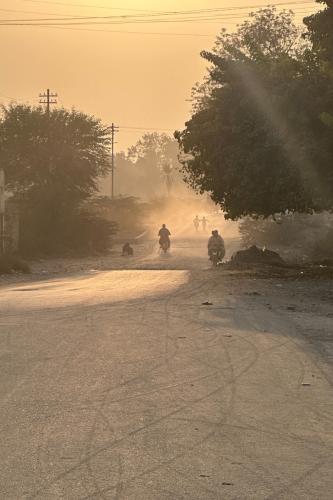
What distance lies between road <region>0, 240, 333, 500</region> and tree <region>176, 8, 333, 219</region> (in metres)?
9.92

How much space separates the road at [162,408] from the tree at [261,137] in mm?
9924

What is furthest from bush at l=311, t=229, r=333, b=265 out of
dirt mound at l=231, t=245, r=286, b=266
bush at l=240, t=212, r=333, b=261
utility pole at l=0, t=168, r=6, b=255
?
utility pole at l=0, t=168, r=6, b=255

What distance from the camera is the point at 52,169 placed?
5509cm

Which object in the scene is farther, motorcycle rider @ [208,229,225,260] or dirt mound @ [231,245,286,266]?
motorcycle rider @ [208,229,225,260]

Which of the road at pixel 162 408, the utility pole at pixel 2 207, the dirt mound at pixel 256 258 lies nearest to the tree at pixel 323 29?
the dirt mound at pixel 256 258

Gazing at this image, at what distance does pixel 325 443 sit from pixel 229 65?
21972 millimetres

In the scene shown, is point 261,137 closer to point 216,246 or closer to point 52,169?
point 216,246

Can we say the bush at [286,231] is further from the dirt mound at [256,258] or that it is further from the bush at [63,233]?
the dirt mound at [256,258]

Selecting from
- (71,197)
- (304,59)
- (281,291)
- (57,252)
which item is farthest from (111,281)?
(71,197)

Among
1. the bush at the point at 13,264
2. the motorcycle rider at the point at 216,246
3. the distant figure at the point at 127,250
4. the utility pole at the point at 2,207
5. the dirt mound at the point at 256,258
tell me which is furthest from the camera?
the distant figure at the point at 127,250

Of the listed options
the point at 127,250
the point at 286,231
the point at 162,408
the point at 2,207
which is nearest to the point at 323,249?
the point at 127,250

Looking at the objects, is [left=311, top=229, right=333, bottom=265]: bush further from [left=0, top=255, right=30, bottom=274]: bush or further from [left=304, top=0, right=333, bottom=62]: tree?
[left=304, top=0, right=333, bottom=62]: tree

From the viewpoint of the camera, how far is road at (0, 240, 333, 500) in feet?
18.5

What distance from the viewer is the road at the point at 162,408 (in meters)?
5.63
